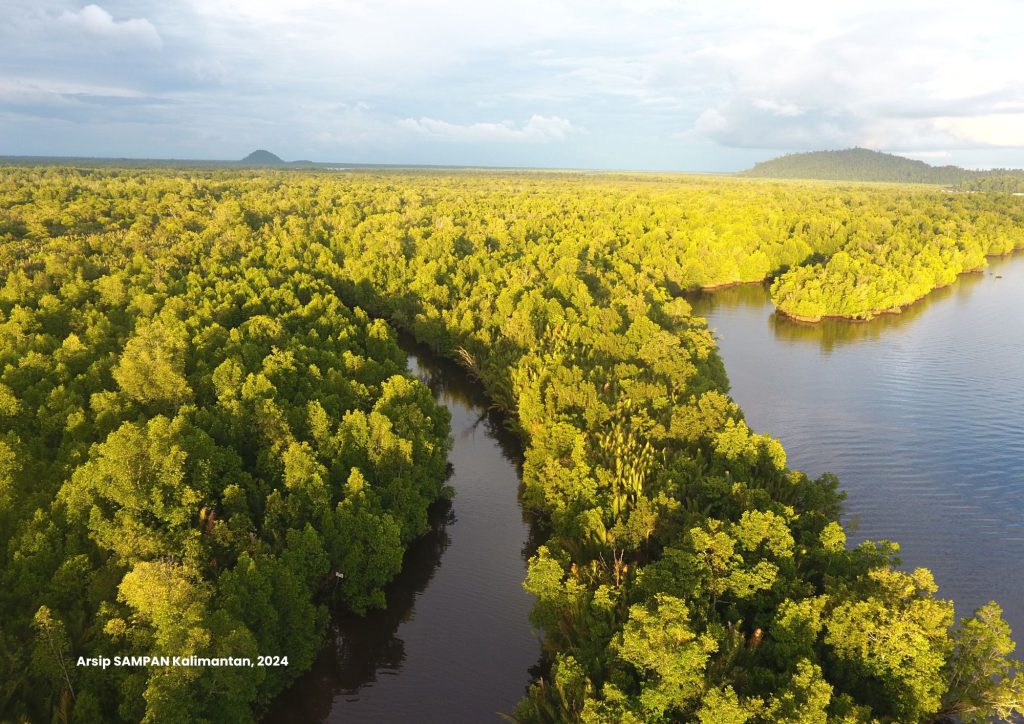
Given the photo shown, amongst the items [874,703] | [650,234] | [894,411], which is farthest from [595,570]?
[650,234]

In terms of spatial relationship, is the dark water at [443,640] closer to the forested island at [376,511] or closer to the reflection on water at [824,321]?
A: the forested island at [376,511]

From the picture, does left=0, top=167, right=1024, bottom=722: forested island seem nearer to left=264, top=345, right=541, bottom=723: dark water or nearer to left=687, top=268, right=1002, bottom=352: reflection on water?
left=264, top=345, right=541, bottom=723: dark water

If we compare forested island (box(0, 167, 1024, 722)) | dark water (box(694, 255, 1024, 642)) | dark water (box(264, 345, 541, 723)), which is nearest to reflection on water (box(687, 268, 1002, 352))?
dark water (box(694, 255, 1024, 642))

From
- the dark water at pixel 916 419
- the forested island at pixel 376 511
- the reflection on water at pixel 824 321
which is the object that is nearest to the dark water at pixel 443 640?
the forested island at pixel 376 511

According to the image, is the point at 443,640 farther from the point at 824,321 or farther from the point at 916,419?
the point at 824,321

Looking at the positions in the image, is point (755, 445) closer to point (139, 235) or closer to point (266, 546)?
point (266, 546)

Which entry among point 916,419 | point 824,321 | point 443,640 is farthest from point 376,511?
point 824,321
